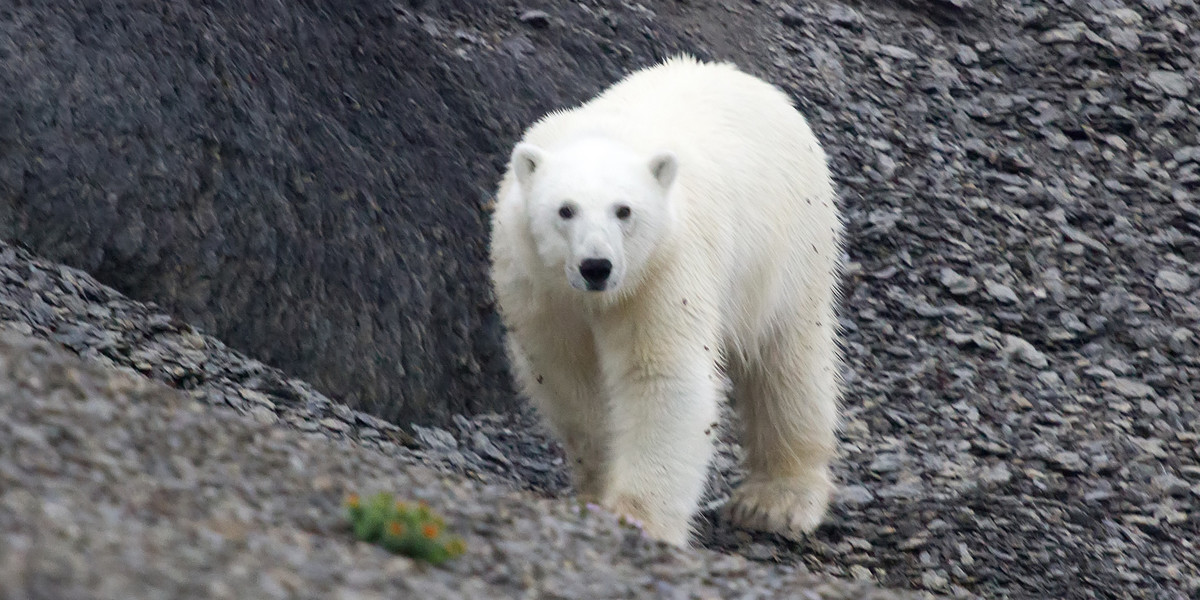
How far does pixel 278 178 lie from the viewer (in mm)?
7137

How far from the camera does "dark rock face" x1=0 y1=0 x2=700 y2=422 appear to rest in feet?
21.6

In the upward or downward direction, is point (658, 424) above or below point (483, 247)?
above

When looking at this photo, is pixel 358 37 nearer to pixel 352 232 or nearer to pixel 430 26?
pixel 430 26

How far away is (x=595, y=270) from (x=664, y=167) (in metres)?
0.62

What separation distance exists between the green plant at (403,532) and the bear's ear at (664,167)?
7.00 ft

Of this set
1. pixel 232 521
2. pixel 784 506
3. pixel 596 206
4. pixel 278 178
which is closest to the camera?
pixel 232 521

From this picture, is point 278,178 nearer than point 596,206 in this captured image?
No

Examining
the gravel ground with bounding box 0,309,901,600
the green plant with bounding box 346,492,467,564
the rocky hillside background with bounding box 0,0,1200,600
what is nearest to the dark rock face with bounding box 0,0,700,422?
the rocky hillside background with bounding box 0,0,1200,600

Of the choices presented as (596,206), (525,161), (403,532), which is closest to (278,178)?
(525,161)

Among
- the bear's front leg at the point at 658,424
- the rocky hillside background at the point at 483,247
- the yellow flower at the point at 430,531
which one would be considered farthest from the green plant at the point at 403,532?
the bear's front leg at the point at 658,424

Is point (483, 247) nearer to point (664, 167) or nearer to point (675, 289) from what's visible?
point (675, 289)

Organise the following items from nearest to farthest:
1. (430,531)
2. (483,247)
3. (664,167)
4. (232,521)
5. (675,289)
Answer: (232,521)
(430,531)
(664,167)
(675,289)
(483,247)

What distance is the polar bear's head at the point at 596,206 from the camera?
5.29 meters

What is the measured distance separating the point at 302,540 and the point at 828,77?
7.96 m
